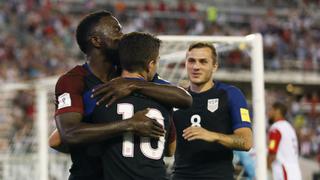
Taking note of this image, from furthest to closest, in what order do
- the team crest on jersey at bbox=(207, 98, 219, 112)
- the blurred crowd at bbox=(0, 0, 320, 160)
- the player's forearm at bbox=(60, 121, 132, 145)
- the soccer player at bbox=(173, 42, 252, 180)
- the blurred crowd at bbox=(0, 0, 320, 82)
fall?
1. the blurred crowd at bbox=(0, 0, 320, 82)
2. the blurred crowd at bbox=(0, 0, 320, 160)
3. the team crest on jersey at bbox=(207, 98, 219, 112)
4. the soccer player at bbox=(173, 42, 252, 180)
5. the player's forearm at bbox=(60, 121, 132, 145)

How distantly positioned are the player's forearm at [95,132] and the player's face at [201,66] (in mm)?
2144

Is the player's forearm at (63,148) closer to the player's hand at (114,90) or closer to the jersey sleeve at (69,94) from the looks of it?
the jersey sleeve at (69,94)

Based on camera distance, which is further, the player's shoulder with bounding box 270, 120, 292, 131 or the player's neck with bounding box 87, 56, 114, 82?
the player's shoulder with bounding box 270, 120, 292, 131

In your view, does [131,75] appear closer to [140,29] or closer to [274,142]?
[274,142]

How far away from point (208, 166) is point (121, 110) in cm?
194

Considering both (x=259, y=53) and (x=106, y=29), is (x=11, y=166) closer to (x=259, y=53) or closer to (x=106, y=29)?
(x=259, y=53)

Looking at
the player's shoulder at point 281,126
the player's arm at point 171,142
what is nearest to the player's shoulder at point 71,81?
the player's arm at point 171,142

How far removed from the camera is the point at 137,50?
14.6ft

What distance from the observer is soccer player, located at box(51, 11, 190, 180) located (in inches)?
175

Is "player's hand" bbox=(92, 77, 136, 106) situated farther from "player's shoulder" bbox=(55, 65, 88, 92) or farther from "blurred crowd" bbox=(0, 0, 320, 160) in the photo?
"blurred crowd" bbox=(0, 0, 320, 160)

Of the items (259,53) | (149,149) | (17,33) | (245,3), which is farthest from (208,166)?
(245,3)

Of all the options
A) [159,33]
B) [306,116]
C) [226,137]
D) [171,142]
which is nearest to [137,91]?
[171,142]

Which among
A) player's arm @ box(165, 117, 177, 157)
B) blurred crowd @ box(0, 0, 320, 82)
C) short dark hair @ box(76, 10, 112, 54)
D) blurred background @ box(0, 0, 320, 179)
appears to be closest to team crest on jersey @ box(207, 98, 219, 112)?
player's arm @ box(165, 117, 177, 157)

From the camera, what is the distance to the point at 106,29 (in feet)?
15.5
